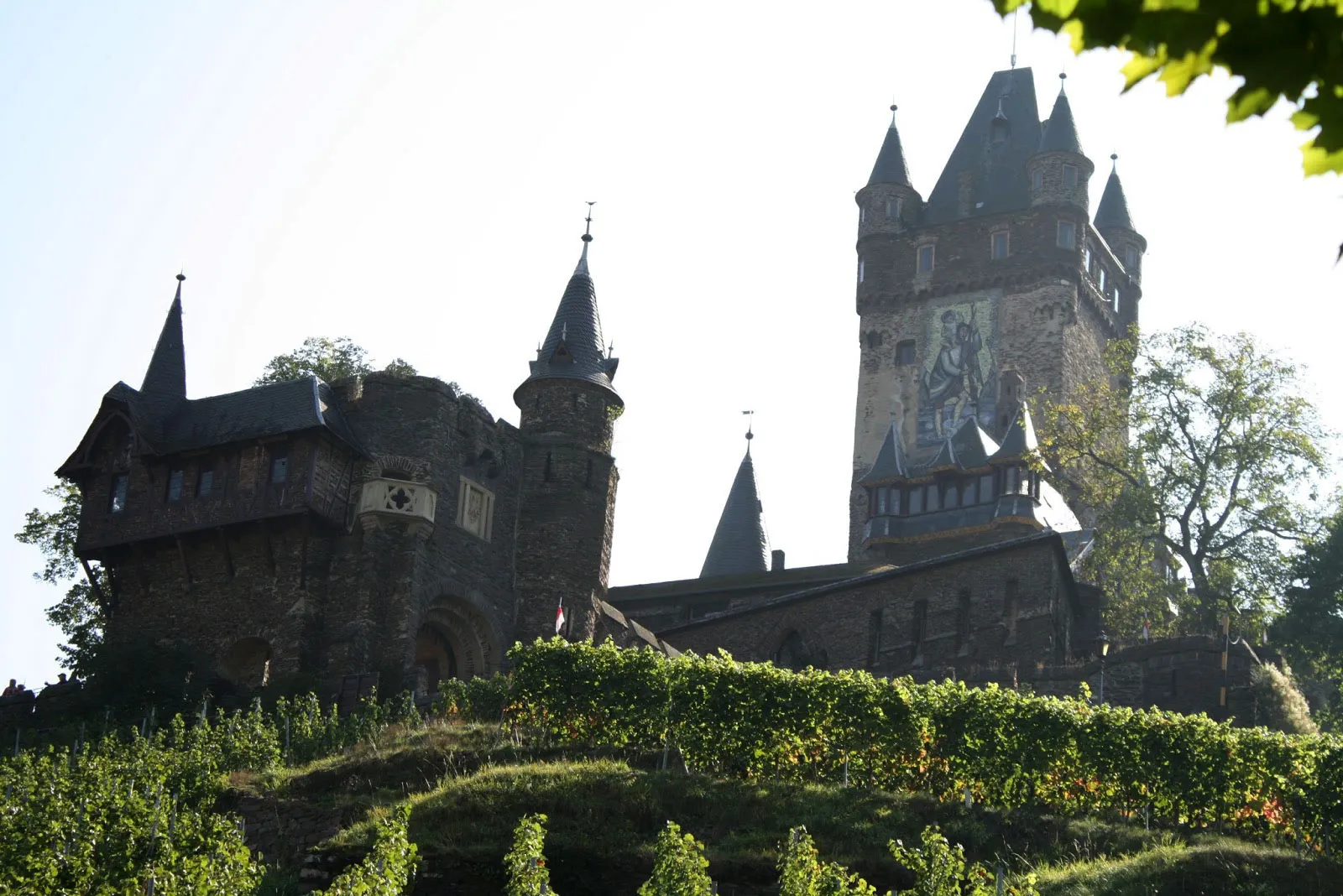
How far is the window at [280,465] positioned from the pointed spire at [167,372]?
424 centimetres

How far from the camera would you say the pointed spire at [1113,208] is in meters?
87.1

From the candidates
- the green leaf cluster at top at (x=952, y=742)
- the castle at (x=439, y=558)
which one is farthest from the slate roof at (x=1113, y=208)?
the green leaf cluster at top at (x=952, y=742)

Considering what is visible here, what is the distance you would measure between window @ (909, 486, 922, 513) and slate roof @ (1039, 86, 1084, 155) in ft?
63.0

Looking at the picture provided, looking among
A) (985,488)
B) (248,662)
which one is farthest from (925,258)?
(248,662)

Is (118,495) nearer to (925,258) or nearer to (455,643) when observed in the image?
(455,643)

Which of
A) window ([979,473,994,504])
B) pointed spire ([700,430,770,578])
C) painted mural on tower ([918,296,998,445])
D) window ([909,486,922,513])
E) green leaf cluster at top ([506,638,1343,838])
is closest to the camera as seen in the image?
green leaf cluster at top ([506,638,1343,838])

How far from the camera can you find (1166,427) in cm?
5388

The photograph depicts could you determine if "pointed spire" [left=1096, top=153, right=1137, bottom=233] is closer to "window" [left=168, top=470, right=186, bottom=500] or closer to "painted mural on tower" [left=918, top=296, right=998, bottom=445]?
"painted mural on tower" [left=918, top=296, right=998, bottom=445]

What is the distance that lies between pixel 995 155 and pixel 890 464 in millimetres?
20133

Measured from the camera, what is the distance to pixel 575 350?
4928 centimetres

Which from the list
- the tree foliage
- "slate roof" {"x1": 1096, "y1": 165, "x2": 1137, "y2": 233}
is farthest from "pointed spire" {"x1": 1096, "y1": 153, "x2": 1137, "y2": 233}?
the tree foliage

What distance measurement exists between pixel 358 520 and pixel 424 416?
2.81 m

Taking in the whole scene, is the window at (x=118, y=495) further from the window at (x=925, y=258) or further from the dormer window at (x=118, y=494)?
the window at (x=925, y=258)

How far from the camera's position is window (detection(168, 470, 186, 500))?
45.5 metres
